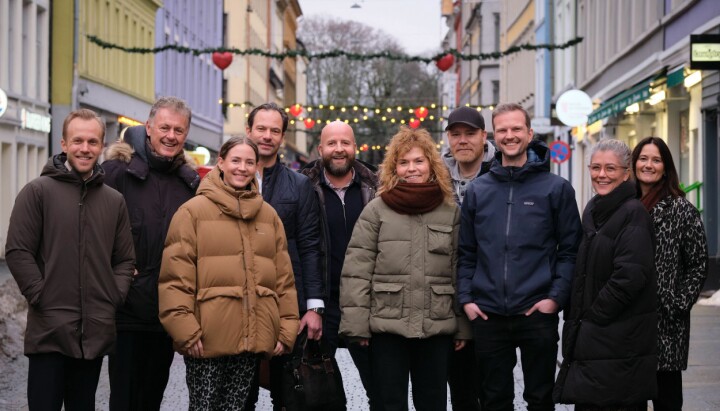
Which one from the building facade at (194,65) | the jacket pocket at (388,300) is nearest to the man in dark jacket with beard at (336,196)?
the jacket pocket at (388,300)

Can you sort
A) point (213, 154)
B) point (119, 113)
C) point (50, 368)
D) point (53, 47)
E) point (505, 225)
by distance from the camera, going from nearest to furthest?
1. point (50, 368)
2. point (505, 225)
3. point (53, 47)
4. point (119, 113)
5. point (213, 154)

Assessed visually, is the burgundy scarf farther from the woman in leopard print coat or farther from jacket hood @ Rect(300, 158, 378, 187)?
the woman in leopard print coat

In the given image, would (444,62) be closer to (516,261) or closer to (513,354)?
(513,354)

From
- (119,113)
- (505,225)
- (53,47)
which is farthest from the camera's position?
(119,113)

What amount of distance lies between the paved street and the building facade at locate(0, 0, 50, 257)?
1845cm

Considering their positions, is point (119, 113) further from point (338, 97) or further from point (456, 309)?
point (338, 97)

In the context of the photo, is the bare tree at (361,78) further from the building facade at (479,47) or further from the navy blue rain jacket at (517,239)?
the navy blue rain jacket at (517,239)

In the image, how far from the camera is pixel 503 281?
761cm

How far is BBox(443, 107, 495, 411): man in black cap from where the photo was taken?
8.48 m

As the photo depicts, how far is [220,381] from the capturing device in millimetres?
7617

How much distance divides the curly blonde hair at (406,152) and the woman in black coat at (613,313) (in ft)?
2.85

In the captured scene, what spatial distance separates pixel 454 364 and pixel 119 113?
117ft

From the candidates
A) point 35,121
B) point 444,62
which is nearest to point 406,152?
point 444,62

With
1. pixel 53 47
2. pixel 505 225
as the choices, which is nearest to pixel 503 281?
pixel 505 225
